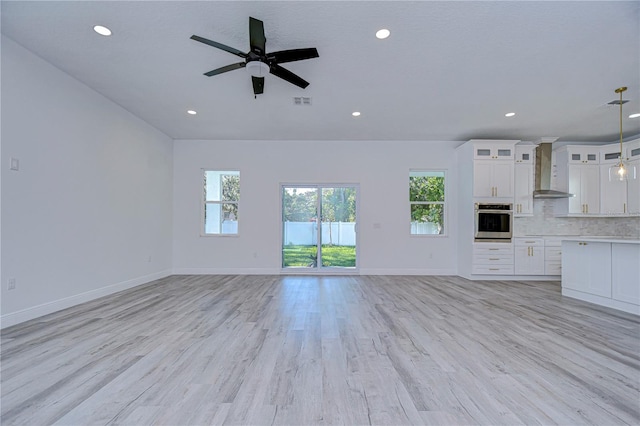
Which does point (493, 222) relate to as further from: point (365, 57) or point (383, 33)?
point (383, 33)

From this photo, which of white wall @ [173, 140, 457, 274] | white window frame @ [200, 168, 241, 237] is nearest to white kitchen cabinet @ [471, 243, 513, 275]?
white wall @ [173, 140, 457, 274]

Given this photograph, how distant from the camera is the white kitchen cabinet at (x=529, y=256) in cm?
543

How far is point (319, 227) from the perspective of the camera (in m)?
6.11

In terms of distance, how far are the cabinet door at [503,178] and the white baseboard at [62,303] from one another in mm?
7164

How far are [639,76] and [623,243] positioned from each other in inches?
82.3

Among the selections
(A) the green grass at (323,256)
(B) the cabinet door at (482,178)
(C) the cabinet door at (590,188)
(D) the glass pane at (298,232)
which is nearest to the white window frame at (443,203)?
(B) the cabinet door at (482,178)

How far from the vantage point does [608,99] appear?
3920 mm

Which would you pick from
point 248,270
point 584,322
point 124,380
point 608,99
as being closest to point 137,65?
point 124,380

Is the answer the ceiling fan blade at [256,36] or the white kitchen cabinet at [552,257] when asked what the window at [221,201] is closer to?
the ceiling fan blade at [256,36]

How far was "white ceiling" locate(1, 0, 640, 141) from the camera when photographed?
7.67ft

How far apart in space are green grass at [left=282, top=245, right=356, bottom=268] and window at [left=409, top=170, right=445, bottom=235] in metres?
1.56

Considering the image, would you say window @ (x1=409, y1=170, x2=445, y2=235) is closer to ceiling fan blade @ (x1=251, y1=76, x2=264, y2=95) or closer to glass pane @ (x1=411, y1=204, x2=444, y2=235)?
glass pane @ (x1=411, y1=204, x2=444, y2=235)

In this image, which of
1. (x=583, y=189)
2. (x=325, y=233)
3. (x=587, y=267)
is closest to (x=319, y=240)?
(x=325, y=233)

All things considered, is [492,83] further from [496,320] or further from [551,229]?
[551,229]
